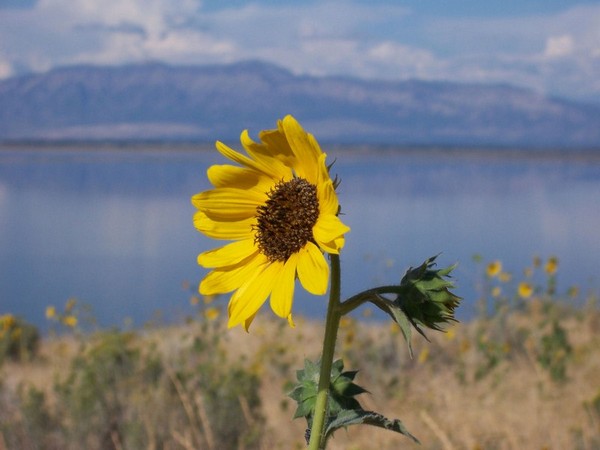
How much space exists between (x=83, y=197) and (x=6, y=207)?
4.95 meters

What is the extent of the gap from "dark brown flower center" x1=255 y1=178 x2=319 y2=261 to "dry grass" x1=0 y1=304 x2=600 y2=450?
2.74 meters

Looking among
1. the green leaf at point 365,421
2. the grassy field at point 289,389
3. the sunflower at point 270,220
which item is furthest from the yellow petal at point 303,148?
the grassy field at point 289,389

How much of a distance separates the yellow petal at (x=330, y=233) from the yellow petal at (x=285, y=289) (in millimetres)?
76

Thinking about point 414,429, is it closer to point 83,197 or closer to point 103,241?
point 103,241

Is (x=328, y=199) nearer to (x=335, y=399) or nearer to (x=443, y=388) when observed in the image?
(x=335, y=399)

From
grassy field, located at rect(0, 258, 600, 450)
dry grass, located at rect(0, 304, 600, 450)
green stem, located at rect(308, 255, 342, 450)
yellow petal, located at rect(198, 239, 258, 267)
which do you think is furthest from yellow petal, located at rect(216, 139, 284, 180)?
dry grass, located at rect(0, 304, 600, 450)

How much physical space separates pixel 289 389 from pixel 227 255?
2.81 meters

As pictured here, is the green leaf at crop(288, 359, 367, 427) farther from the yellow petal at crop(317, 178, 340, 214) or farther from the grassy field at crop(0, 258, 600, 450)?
the grassy field at crop(0, 258, 600, 450)

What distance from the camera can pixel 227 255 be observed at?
1522 mm

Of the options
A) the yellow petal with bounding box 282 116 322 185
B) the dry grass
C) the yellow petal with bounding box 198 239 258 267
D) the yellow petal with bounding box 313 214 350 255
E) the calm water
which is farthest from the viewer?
the calm water

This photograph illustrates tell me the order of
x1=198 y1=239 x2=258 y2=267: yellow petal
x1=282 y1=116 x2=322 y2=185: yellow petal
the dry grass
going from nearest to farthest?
x1=282 y1=116 x2=322 y2=185: yellow petal, x1=198 y1=239 x2=258 y2=267: yellow petal, the dry grass

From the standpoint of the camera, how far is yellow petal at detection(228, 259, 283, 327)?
140cm

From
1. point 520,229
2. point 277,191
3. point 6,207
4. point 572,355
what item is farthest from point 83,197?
point 277,191

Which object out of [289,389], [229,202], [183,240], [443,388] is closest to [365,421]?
[229,202]
